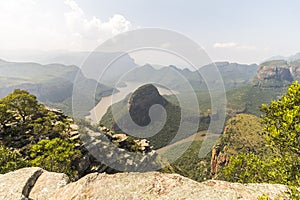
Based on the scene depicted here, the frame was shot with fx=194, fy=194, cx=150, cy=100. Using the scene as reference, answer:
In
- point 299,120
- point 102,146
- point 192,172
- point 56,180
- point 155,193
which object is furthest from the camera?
point 192,172

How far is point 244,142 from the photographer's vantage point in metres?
136

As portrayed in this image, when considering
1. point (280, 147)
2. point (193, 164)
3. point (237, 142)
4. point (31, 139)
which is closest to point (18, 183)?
point (280, 147)

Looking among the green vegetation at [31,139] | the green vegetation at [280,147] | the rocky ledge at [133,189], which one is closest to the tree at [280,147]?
the green vegetation at [280,147]

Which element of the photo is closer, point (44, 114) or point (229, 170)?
point (229, 170)

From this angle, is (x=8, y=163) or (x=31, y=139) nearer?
(x=8, y=163)

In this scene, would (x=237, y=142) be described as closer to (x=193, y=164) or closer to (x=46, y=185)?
(x=193, y=164)

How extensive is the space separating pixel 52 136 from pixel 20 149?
7.86m

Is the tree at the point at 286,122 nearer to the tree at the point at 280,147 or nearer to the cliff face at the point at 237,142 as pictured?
the tree at the point at 280,147

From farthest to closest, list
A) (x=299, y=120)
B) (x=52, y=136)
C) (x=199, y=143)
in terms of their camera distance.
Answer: (x=199, y=143)
(x=52, y=136)
(x=299, y=120)

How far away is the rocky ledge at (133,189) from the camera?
1098 centimetres

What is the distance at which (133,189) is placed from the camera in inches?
456

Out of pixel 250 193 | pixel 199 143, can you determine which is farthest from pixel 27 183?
pixel 199 143

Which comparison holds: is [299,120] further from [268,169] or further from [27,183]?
[27,183]

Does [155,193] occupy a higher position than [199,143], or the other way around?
[155,193]
